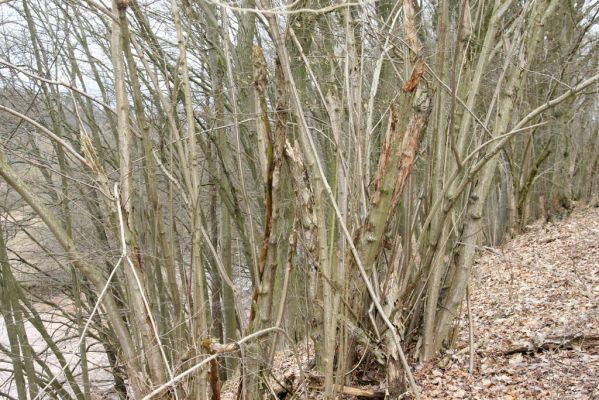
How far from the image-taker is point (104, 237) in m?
8.82

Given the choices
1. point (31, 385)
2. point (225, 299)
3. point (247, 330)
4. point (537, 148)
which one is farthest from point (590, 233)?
point (31, 385)

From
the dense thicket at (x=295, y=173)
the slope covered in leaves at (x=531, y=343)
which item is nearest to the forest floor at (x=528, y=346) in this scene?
the slope covered in leaves at (x=531, y=343)

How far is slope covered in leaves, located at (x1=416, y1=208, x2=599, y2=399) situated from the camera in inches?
167

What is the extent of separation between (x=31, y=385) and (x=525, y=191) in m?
10.6

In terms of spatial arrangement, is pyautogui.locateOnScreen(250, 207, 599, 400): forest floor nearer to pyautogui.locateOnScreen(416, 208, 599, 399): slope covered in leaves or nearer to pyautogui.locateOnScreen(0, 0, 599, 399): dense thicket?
pyautogui.locateOnScreen(416, 208, 599, 399): slope covered in leaves

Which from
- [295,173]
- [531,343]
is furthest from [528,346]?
[295,173]

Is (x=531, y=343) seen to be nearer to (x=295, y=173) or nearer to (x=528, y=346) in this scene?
(x=528, y=346)

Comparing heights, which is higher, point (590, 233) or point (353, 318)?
point (353, 318)

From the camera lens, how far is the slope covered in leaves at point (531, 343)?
13.9 ft

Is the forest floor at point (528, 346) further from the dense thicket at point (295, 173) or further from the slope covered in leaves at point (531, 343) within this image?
the dense thicket at point (295, 173)

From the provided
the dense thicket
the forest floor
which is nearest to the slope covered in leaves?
the forest floor

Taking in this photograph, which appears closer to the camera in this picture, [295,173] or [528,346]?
[295,173]

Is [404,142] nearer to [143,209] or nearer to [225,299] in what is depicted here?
[143,209]

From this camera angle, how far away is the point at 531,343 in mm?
4762
